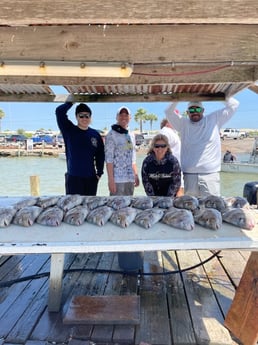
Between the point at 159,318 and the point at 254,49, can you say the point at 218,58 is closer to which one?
the point at 254,49

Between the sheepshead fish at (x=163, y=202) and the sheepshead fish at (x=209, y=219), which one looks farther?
the sheepshead fish at (x=163, y=202)

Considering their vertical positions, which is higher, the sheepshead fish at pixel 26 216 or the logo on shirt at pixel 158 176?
the logo on shirt at pixel 158 176

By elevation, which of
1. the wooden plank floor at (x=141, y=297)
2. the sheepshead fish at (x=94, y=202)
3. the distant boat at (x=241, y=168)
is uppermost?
the sheepshead fish at (x=94, y=202)

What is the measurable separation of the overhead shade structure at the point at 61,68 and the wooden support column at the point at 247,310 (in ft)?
5.31

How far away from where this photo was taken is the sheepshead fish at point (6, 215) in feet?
7.48

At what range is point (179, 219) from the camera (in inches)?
88.4

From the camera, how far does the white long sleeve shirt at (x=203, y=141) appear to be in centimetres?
406

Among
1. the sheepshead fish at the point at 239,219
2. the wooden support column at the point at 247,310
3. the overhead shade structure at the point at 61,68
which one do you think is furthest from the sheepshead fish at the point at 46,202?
the wooden support column at the point at 247,310

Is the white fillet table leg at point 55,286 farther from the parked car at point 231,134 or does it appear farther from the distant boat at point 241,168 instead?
the parked car at point 231,134

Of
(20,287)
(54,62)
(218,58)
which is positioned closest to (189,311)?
(20,287)

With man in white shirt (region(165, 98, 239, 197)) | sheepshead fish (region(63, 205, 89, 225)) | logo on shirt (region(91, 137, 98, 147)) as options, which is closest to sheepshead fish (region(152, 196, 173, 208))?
sheepshead fish (region(63, 205, 89, 225))

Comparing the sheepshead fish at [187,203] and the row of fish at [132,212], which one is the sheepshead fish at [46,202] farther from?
the sheepshead fish at [187,203]

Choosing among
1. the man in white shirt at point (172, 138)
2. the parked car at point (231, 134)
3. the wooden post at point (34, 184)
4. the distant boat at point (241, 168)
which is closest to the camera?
the man in white shirt at point (172, 138)

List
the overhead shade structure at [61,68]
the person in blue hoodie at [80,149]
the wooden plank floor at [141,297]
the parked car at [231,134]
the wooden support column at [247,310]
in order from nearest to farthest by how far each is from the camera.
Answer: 1. the overhead shade structure at [61,68]
2. the wooden support column at [247,310]
3. the wooden plank floor at [141,297]
4. the person in blue hoodie at [80,149]
5. the parked car at [231,134]
